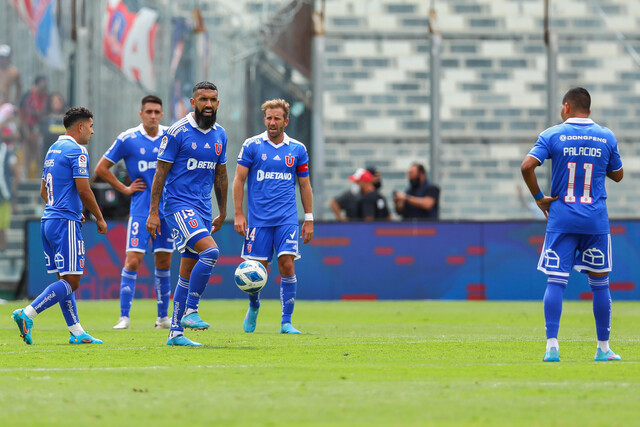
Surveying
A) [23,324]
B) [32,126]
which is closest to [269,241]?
[23,324]

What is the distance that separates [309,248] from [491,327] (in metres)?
6.50

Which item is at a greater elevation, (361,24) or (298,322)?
(361,24)

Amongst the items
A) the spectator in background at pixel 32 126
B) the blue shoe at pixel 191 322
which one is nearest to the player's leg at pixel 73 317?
the blue shoe at pixel 191 322

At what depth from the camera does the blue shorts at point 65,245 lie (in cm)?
1046

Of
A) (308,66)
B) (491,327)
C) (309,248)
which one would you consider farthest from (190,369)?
(308,66)

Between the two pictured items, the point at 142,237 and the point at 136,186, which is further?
the point at 142,237

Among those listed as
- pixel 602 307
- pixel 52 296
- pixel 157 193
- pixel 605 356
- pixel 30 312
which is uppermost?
pixel 157 193

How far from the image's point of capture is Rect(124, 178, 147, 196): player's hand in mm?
13023

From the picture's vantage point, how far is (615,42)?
23.5 m

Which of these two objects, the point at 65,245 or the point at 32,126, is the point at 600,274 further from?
the point at 32,126

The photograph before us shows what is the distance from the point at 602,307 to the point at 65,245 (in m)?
4.49

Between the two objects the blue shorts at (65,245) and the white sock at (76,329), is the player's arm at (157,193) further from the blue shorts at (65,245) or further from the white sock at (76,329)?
the white sock at (76,329)

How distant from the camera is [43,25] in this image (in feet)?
69.1

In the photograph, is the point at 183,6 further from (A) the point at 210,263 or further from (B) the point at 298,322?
(A) the point at 210,263
